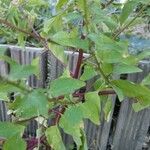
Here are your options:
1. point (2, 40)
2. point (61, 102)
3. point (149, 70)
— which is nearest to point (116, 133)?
point (149, 70)

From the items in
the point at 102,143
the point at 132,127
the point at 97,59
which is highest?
the point at 97,59

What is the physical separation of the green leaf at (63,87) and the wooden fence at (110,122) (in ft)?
3.38

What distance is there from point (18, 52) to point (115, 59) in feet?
3.98

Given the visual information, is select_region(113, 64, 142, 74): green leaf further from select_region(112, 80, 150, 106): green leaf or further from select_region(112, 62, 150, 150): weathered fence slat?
select_region(112, 62, 150, 150): weathered fence slat

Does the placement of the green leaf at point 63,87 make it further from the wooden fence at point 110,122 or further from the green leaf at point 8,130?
the wooden fence at point 110,122

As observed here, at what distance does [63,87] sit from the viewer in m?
0.63

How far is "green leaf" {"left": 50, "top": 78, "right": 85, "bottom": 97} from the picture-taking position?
62 centimetres

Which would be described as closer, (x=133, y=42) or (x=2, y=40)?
(x=133, y=42)

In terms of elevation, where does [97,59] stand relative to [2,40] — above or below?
above

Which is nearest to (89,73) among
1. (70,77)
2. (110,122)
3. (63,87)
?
(70,77)

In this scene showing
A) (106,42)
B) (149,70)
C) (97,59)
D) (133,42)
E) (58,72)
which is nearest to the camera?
(106,42)

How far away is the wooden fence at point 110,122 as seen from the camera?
5.85ft

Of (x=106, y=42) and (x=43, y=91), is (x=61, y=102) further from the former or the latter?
(x=106, y=42)

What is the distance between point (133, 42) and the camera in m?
1.91
